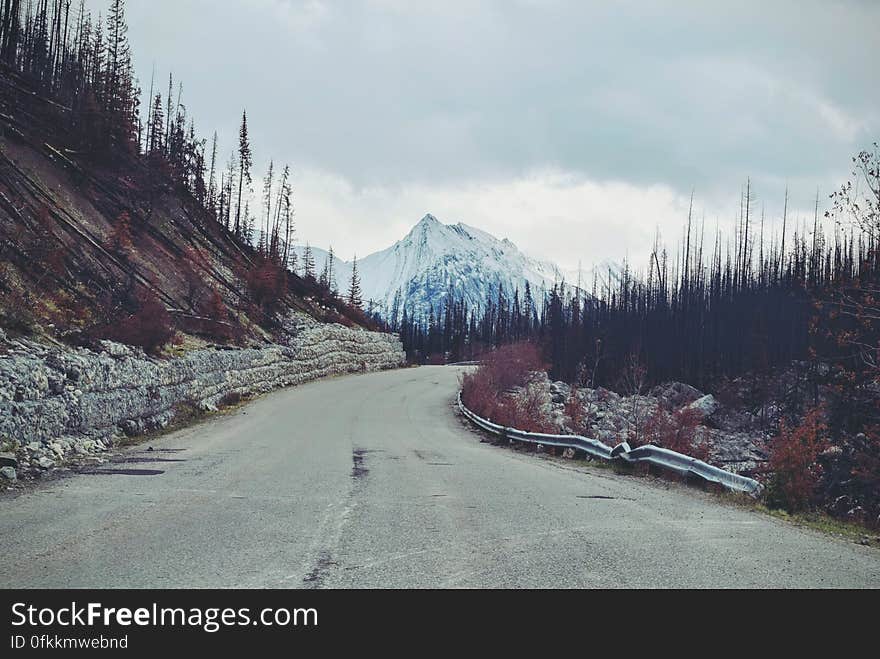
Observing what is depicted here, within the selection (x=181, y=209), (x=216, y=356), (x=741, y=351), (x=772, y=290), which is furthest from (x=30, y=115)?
(x=772, y=290)

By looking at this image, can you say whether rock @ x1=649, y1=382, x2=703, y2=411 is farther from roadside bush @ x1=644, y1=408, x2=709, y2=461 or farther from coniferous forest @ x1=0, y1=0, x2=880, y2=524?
roadside bush @ x1=644, y1=408, x2=709, y2=461

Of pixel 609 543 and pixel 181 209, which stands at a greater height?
pixel 181 209

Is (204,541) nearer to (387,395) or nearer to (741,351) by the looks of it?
(387,395)

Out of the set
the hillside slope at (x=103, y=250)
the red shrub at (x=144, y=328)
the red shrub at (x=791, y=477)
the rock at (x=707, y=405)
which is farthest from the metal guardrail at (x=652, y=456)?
the rock at (x=707, y=405)

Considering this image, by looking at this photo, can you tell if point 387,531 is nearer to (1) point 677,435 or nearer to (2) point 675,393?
(1) point 677,435

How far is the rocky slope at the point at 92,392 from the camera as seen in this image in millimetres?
11656

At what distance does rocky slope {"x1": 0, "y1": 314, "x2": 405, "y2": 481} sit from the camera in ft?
38.2

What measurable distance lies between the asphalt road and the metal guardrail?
0.45 metres

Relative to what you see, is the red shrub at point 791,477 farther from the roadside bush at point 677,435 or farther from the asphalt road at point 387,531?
the roadside bush at point 677,435

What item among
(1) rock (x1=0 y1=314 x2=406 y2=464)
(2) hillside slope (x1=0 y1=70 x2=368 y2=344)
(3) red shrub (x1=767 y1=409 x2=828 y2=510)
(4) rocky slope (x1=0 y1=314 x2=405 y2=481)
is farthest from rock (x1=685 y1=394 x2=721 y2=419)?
(3) red shrub (x1=767 y1=409 x2=828 y2=510)

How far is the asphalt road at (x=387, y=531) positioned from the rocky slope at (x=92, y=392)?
4.50 feet

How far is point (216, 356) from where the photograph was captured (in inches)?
1009
